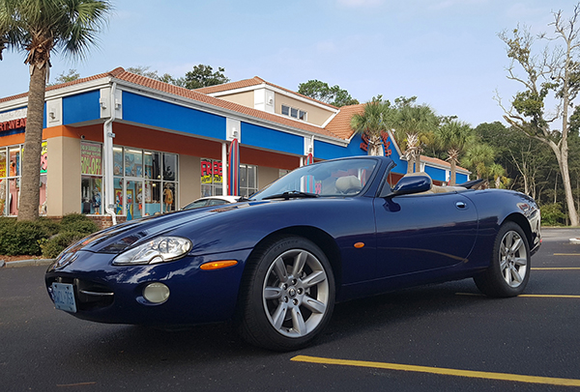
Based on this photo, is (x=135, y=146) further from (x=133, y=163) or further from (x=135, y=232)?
(x=135, y=232)

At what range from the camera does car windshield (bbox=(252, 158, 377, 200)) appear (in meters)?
3.89

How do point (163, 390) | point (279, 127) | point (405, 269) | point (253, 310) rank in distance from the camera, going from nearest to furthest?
point (163, 390), point (253, 310), point (405, 269), point (279, 127)

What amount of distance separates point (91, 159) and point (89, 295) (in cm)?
1517

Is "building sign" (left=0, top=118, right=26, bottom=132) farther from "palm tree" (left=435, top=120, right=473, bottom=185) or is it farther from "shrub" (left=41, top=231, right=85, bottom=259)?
"palm tree" (left=435, top=120, right=473, bottom=185)

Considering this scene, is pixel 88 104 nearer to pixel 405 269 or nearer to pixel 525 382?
pixel 405 269

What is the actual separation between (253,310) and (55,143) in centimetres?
1526

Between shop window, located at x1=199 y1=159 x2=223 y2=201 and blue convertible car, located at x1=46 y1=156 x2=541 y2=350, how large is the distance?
1769cm

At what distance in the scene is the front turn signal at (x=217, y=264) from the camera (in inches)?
109

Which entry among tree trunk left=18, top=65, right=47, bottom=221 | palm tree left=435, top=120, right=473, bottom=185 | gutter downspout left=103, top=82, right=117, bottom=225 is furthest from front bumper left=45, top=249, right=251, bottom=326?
palm tree left=435, top=120, right=473, bottom=185

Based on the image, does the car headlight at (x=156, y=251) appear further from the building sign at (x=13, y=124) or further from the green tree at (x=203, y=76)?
the green tree at (x=203, y=76)

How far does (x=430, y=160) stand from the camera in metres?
37.2

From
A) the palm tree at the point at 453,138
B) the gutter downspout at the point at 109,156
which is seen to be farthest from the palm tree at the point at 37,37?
the palm tree at the point at 453,138

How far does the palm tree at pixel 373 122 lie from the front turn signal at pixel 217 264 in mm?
25234

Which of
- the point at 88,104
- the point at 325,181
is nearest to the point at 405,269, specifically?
the point at 325,181
